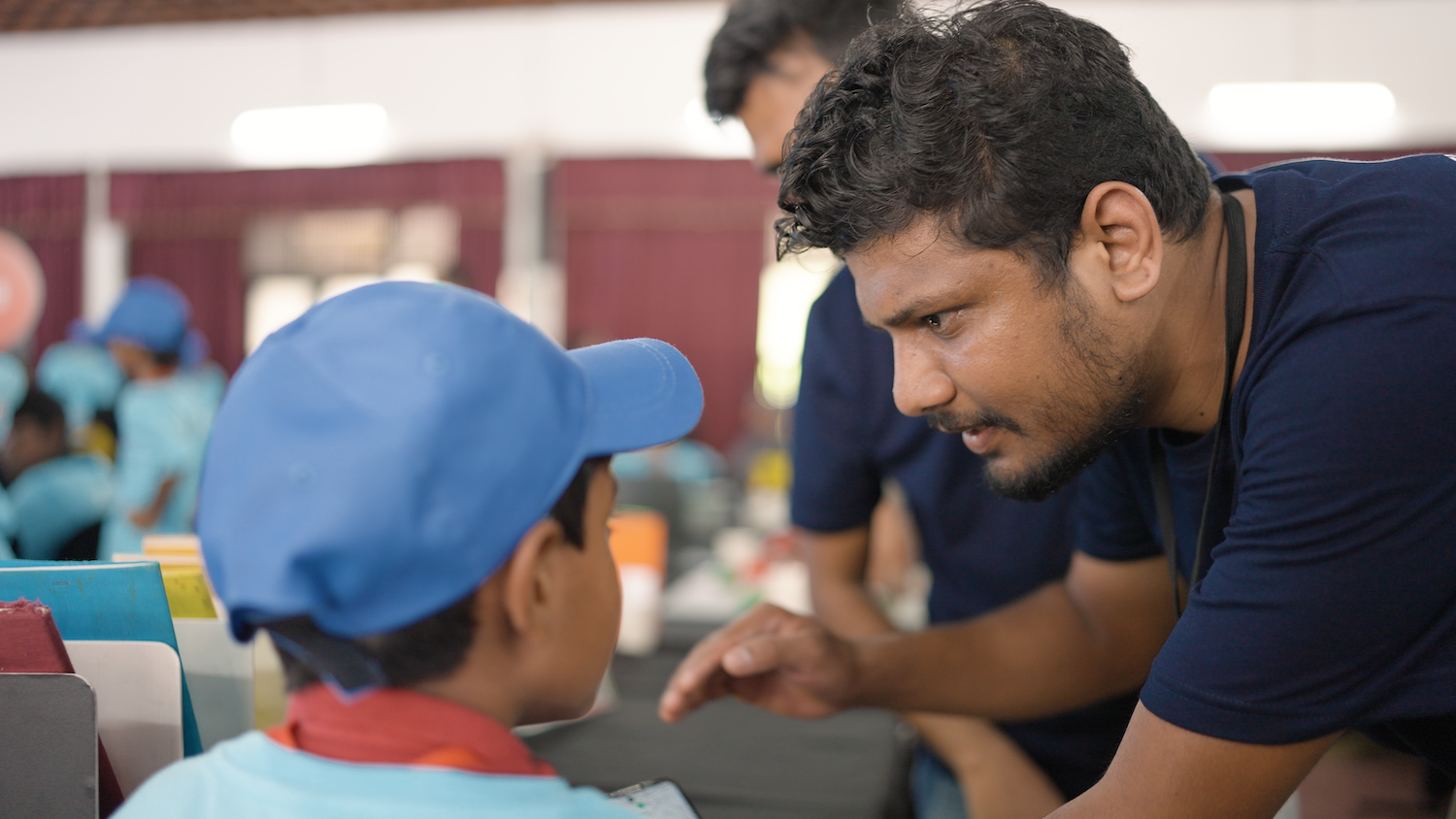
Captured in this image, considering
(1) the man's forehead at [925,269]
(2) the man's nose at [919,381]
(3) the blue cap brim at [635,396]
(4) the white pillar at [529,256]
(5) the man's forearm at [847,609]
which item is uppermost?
(1) the man's forehead at [925,269]

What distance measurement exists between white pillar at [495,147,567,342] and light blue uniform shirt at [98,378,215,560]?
11.1 feet

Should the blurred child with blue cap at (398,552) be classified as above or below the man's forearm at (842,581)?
above

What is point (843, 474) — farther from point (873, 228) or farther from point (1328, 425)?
point (1328, 425)

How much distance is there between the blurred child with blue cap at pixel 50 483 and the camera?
8.29 feet

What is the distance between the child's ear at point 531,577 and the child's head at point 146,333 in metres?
3.50

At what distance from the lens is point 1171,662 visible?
2.78 feet

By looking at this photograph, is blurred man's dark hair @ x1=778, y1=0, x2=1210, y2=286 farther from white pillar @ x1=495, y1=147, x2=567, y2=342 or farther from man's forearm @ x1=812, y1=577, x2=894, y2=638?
white pillar @ x1=495, y1=147, x2=567, y2=342

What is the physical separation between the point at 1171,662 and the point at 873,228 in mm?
484

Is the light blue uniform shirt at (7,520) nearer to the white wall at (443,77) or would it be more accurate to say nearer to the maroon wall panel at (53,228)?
the white wall at (443,77)

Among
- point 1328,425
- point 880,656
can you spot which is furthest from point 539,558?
point 880,656

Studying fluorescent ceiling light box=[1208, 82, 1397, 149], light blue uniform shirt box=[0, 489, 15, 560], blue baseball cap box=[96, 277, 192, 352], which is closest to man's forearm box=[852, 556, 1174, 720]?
light blue uniform shirt box=[0, 489, 15, 560]

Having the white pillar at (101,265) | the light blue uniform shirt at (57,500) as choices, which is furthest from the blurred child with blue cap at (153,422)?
the white pillar at (101,265)

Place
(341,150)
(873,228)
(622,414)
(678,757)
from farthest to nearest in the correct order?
(341,150) → (678,757) → (873,228) → (622,414)

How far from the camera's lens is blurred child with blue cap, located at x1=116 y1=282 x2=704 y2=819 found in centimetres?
61
